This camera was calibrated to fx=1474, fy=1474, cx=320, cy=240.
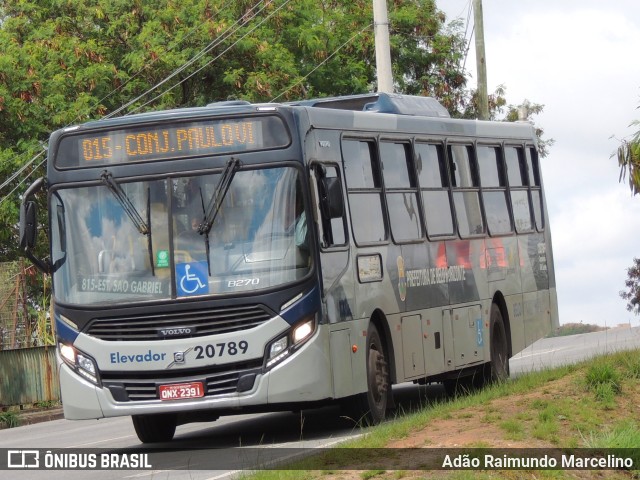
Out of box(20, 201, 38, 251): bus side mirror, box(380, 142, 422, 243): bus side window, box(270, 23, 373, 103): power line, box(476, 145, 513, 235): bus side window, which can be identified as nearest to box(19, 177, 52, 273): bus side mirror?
box(20, 201, 38, 251): bus side mirror

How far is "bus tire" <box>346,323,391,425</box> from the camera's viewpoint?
15.2m

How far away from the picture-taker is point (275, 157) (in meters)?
14.3

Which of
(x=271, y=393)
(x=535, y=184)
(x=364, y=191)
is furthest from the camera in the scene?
(x=535, y=184)

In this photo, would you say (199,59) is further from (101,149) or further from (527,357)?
(101,149)

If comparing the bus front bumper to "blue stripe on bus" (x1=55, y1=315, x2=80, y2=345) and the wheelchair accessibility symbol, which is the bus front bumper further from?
the wheelchair accessibility symbol

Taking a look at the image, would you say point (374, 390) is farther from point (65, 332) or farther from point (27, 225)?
point (27, 225)

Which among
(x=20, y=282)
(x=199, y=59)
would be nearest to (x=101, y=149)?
(x=20, y=282)

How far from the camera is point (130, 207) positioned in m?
14.5

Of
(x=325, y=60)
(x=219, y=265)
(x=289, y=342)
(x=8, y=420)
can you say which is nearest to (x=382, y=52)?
(x=8, y=420)

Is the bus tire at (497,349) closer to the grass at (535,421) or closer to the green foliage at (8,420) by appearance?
the grass at (535,421)

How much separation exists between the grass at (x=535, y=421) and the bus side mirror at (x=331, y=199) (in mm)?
2210

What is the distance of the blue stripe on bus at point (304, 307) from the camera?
13992 millimetres

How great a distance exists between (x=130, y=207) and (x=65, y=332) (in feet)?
4.62

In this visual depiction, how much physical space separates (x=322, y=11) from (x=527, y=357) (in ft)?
45.0
